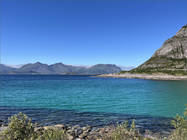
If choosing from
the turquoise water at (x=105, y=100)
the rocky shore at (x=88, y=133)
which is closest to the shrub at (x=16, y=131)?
the rocky shore at (x=88, y=133)

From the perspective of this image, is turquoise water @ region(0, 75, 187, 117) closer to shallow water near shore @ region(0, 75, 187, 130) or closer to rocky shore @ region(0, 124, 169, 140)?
shallow water near shore @ region(0, 75, 187, 130)

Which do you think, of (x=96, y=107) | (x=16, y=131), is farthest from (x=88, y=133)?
(x=96, y=107)

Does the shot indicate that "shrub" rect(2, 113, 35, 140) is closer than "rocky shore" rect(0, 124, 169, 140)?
Yes

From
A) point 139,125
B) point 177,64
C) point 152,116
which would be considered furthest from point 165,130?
point 177,64

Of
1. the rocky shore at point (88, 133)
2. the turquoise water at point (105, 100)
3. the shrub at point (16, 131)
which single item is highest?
the shrub at point (16, 131)

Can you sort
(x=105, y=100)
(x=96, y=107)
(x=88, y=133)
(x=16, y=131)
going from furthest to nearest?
(x=105, y=100) < (x=96, y=107) < (x=88, y=133) < (x=16, y=131)

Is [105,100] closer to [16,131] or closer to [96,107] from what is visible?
[96,107]

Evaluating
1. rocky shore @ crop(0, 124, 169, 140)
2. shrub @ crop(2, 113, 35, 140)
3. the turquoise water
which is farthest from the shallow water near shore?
shrub @ crop(2, 113, 35, 140)

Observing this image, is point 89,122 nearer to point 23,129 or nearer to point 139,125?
point 139,125

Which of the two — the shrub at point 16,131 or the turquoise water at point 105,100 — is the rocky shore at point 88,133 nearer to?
the shrub at point 16,131

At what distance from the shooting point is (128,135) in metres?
9.69

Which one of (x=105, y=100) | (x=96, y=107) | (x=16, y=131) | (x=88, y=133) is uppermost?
(x=16, y=131)

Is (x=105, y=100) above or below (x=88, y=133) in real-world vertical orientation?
below

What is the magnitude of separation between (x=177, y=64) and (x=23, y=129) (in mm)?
218880
